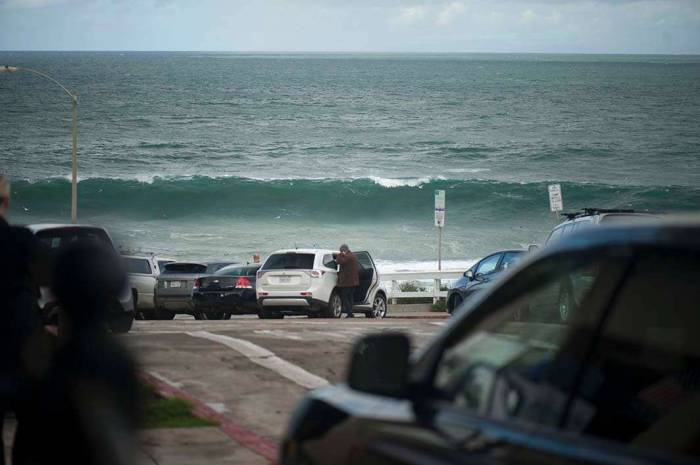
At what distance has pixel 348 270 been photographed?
941 inches

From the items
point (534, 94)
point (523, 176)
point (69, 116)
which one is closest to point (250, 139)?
point (69, 116)

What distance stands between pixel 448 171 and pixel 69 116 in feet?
119

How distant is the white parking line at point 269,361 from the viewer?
41.0ft

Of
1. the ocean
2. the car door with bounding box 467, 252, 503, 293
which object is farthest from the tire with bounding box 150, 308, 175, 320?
the ocean

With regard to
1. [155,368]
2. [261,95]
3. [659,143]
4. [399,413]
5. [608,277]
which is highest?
[261,95]

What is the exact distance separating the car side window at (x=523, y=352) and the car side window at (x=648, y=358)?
6cm

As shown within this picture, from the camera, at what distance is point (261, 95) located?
126 metres

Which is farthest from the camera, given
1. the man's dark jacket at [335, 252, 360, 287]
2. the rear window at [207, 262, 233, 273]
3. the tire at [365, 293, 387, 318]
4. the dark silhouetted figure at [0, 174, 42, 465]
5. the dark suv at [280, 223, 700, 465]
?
the rear window at [207, 262, 233, 273]

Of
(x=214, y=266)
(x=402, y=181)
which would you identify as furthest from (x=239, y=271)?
(x=402, y=181)

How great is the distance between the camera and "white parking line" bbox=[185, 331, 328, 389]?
12.5 m

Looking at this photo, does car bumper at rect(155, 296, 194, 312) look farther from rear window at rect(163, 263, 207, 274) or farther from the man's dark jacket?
the man's dark jacket

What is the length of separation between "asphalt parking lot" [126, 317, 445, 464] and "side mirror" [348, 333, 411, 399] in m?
4.80

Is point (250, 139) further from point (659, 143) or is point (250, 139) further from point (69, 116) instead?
point (659, 143)

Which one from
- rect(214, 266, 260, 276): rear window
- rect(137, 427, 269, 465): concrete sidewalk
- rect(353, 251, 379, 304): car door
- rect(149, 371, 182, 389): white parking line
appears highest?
rect(214, 266, 260, 276): rear window
